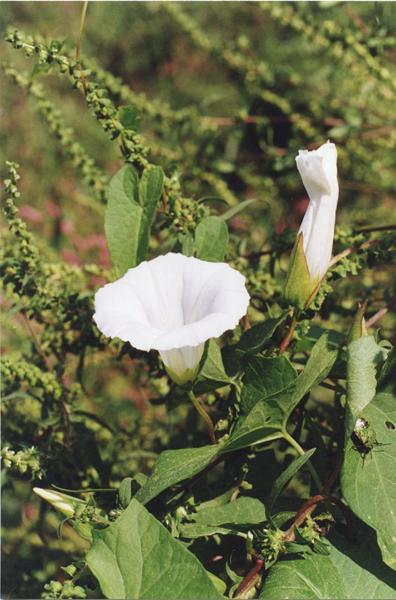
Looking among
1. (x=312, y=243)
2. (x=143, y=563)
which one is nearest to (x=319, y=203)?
Result: (x=312, y=243)

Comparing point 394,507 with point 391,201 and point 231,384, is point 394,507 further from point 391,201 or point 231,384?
point 391,201

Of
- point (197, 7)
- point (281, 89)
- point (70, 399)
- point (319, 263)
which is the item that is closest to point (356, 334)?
point (319, 263)

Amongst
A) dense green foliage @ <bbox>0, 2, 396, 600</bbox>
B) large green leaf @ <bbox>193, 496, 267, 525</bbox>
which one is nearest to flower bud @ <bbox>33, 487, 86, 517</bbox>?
dense green foliage @ <bbox>0, 2, 396, 600</bbox>

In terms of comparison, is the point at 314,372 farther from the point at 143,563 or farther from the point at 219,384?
the point at 143,563

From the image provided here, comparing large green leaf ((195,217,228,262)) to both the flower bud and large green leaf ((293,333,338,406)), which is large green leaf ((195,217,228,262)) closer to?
large green leaf ((293,333,338,406))

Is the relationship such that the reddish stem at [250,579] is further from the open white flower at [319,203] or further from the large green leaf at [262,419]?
the open white flower at [319,203]

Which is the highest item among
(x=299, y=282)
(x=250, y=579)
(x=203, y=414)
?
(x=299, y=282)
